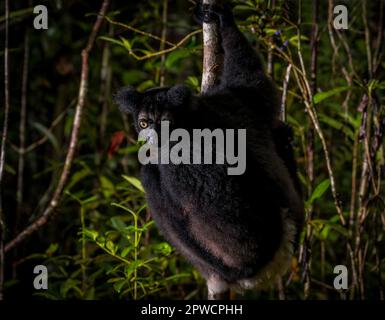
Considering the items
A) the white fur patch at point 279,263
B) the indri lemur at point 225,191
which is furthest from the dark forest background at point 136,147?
the white fur patch at point 279,263

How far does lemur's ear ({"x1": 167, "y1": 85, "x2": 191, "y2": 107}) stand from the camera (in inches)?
113

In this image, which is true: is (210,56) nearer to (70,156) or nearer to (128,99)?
(128,99)

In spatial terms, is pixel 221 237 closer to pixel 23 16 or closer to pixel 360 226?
pixel 360 226

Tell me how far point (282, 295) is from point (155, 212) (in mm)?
1418

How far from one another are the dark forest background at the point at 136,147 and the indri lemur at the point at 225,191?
A: 0.28 meters

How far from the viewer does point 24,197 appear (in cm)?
579

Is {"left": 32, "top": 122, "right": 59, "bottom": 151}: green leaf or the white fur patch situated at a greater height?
{"left": 32, "top": 122, "right": 59, "bottom": 151}: green leaf

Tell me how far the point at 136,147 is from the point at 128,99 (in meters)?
1.28

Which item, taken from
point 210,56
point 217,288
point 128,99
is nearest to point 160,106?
point 128,99

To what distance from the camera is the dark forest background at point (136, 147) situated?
3646 millimetres

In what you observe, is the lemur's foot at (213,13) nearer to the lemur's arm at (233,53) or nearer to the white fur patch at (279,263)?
the lemur's arm at (233,53)

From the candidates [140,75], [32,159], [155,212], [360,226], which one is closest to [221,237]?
[155,212]

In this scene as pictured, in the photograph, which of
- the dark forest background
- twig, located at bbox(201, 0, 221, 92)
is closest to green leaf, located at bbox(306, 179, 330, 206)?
the dark forest background

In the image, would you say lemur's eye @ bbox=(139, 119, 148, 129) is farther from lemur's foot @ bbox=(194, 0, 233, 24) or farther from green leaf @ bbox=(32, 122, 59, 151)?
green leaf @ bbox=(32, 122, 59, 151)
